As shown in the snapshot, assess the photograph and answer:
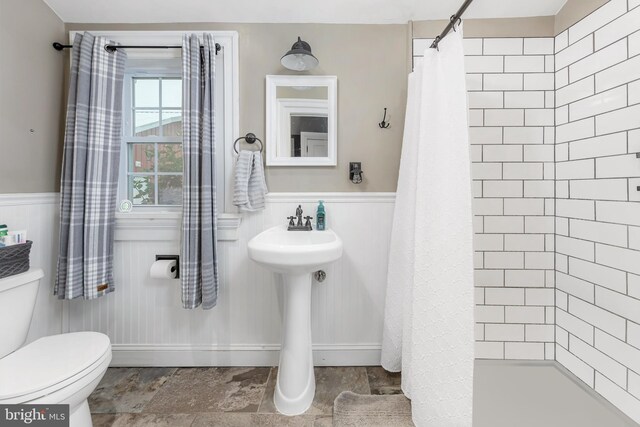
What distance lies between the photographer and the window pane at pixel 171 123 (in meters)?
1.89

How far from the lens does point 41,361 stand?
1.13 m

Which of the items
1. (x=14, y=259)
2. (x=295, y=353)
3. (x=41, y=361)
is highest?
(x=14, y=259)

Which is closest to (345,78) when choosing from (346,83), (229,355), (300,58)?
(346,83)

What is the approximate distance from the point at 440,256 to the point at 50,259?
7.03ft

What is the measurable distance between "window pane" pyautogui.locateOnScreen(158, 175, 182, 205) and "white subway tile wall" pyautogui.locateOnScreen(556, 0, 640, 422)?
2.30 m

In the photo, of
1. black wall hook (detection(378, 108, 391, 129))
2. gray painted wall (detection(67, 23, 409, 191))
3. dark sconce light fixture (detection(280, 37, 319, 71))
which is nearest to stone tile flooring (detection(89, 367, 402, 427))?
gray painted wall (detection(67, 23, 409, 191))

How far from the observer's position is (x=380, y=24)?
1733mm

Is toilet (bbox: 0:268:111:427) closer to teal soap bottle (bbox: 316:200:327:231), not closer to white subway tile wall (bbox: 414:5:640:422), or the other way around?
teal soap bottle (bbox: 316:200:327:231)

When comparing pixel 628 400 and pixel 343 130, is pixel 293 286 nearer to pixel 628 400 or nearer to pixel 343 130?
pixel 343 130

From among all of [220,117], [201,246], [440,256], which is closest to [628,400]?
[440,256]

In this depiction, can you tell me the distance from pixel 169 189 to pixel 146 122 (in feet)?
1.55

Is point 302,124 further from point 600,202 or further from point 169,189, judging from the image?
point 600,202

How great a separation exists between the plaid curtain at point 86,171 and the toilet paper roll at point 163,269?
0.29m

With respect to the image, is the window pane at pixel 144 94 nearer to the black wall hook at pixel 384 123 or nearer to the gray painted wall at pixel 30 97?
the gray painted wall at pixel 30 97
